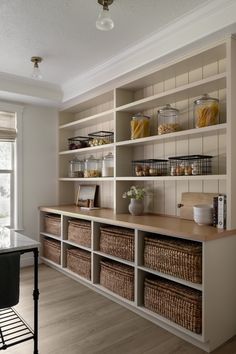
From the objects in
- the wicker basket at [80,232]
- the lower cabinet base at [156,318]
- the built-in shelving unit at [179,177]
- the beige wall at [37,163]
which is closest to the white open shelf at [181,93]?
the built-in shelving unit at [179,177]

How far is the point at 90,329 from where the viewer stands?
93.2 inches

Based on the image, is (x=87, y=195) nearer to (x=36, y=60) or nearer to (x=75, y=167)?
(x=75, y=167)

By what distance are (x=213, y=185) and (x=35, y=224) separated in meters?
2.73

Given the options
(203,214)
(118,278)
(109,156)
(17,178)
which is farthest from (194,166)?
(17,178)

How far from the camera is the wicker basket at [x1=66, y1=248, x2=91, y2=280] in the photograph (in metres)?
3.23

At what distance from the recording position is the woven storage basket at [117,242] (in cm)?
269

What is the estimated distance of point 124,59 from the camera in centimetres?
294

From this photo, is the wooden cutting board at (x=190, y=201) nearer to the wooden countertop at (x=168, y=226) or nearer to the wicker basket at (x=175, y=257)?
the wooden countertop at (x=168, y=226)

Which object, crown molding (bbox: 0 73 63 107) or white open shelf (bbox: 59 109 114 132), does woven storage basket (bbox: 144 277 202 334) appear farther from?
crown molding (bbox: 0 73 63 107)

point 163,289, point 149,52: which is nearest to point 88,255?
point 163,289

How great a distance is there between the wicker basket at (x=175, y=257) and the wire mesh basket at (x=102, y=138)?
1562 mm

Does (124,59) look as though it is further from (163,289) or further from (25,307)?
(25,307)

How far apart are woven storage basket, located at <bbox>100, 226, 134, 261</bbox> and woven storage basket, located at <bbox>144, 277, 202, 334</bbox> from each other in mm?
321

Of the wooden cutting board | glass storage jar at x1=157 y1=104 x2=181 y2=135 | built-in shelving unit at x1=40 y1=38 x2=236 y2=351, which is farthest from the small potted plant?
glass storage jar at x1=157 y1=104 x2=181 y2=135
